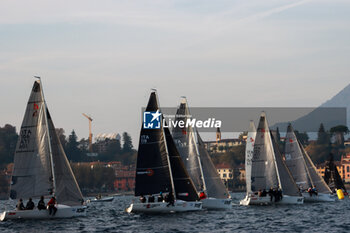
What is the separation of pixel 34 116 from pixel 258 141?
29.6m

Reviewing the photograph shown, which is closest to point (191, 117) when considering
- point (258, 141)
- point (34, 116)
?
point (258, 141)

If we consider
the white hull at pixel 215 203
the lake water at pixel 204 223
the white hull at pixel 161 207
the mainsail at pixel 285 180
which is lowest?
the lake water at pixel 204 223

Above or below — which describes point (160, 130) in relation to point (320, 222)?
above

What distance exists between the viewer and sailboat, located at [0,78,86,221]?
186 feet

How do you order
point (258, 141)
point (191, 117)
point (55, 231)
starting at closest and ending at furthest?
1. point (55, 231)
2. point (191, 117)
3. point (258, 141)

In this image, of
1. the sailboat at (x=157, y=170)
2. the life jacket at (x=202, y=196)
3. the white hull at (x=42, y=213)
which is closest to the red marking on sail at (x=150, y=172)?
the sailboat at (x=157, y=170)

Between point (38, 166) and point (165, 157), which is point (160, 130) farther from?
point (38, 166)

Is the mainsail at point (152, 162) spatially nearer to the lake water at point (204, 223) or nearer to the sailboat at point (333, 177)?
the lake water at point (204, 223)

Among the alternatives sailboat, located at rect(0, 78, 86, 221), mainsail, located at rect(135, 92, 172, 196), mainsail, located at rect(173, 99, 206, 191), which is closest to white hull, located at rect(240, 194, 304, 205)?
mainsail, located at rect(173, 99, 206, 191)

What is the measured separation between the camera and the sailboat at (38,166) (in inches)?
2227

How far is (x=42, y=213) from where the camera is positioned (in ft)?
181

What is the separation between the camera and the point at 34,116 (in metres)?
57.0

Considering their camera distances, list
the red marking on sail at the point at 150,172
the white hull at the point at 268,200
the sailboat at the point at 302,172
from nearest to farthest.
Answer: the red marking on sail at the point at 150,172 → the white hull at the point at 268,200 → the sailboat at the point at 302,172

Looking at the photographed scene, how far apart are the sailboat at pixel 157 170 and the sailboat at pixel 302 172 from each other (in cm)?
2700
